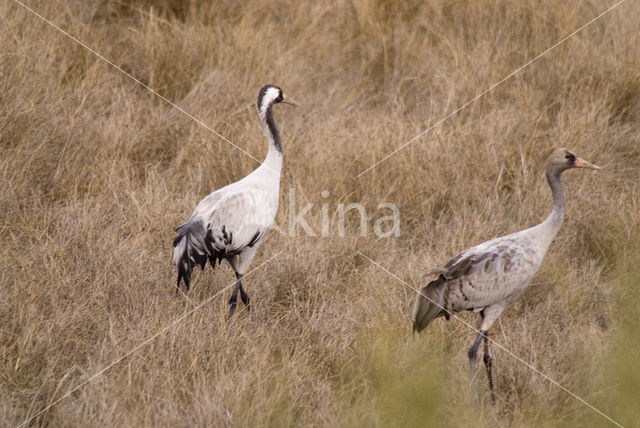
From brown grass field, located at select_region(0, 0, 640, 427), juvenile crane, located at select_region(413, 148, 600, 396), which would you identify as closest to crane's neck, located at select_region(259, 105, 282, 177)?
brown grass field, located at select_region(0, 0, 640, 427)

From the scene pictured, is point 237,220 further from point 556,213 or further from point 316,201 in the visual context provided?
point 556,213

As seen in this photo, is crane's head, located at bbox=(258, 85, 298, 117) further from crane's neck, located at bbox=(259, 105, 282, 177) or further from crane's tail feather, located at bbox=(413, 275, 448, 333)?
crane's tail feather, located at bbox=(413, 275, 448, 333)

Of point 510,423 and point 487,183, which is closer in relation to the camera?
point 510,423

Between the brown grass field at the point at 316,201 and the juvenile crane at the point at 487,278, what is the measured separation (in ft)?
0.63

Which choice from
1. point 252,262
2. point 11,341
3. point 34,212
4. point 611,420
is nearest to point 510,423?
point 611,420

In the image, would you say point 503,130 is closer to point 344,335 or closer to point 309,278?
point 309,278

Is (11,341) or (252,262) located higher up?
(11,341)

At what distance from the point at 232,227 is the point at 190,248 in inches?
11.0

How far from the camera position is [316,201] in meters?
6.10

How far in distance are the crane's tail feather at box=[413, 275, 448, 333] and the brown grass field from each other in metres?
0.14

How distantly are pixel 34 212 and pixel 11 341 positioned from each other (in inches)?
59.1

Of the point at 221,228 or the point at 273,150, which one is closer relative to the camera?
the point at 221,228

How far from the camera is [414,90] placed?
25.3 ft

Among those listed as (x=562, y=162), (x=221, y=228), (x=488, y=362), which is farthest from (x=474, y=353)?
(x=221, y=228)
